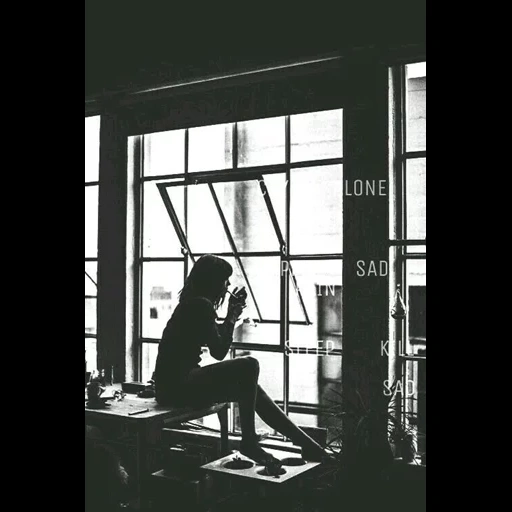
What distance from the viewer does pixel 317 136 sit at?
3.45 m

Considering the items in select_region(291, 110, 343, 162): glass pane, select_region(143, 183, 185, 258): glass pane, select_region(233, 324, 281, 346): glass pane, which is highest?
select_region(291, 110, 343, 162): glass pane

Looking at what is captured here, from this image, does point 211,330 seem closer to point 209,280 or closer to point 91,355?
point 209,280

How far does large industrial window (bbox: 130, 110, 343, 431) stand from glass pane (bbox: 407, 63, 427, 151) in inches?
15.1

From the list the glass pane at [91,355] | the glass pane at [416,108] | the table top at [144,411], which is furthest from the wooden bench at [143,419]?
the glass pane at [416,108]

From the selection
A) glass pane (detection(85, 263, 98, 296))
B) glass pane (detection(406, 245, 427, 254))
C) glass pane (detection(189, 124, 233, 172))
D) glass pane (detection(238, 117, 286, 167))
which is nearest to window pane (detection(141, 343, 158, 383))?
glass pane (detection(85, 263, 98, 296))

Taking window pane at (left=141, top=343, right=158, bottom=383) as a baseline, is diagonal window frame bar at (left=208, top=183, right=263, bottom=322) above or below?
above

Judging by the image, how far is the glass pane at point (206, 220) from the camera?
3.76 meters

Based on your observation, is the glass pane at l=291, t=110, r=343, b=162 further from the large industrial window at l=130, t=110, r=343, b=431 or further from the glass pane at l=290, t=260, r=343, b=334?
the glass pane at l=290, t=260, r=343, b=334

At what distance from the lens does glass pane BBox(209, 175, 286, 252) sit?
3574mm

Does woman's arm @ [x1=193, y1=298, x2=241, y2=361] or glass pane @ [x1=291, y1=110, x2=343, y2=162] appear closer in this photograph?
woman's arm @ [x1=193, y1=298, x2=241, y2=361]

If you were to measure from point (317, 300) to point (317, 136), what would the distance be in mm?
916

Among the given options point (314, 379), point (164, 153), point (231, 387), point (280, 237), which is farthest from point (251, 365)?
point (164, 153)
